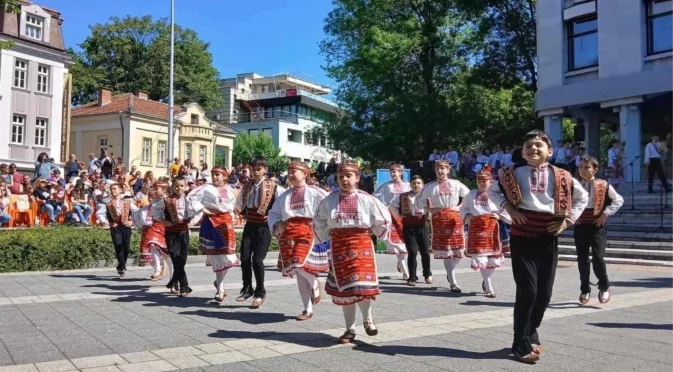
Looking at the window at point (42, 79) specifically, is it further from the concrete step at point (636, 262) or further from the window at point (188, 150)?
the concrete step at point (636, 262)

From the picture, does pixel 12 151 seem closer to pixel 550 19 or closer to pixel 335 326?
pixel 550 19

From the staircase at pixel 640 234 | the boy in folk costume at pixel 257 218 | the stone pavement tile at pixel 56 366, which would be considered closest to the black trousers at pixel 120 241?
the boy in folk costume at pixel 257 218

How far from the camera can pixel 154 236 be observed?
11.5 meters

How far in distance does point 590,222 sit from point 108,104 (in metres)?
43.4

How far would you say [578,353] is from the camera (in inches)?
244

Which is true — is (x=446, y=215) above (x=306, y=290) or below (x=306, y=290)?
above

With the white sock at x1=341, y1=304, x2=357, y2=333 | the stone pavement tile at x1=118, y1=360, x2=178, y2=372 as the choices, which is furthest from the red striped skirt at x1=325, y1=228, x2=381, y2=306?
the stone pavement tile at x1=118, y1=360, x2=178, y2=372

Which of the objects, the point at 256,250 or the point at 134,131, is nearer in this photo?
the point at 256,250

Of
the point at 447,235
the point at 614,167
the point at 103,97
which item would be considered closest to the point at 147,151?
the point at 103,97

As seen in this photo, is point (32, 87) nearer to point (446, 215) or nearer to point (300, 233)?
point (446, 215)

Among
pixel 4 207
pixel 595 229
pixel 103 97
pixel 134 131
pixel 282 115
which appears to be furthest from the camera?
pixel 282 115

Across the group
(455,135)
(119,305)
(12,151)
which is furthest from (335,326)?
(12,151)

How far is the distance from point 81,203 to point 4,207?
2.56 meters

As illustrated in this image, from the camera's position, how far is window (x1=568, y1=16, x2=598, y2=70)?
2600 centimetres
